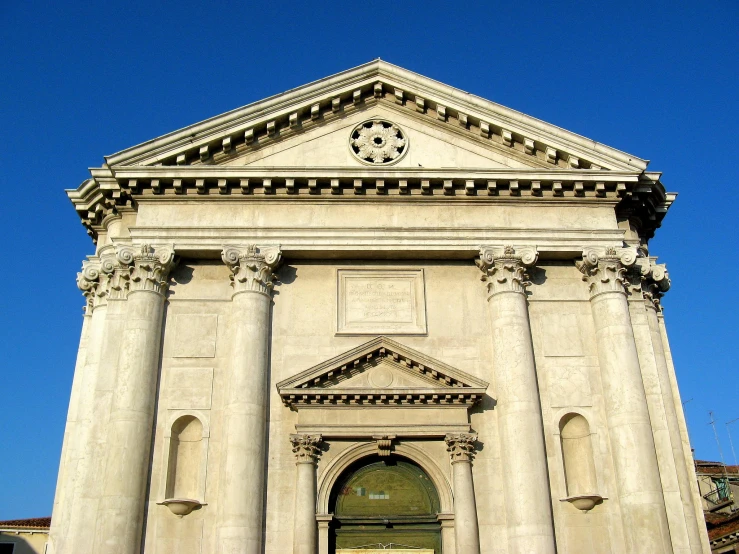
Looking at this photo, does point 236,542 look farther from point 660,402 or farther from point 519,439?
point 660,402

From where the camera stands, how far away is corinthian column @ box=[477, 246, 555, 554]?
17422 mm

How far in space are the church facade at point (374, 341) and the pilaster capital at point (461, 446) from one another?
0.05m

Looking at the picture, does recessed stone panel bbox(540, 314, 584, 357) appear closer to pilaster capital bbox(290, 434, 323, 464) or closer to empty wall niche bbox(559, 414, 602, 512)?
empty wall niche bbox(559, 414, 602, 512)

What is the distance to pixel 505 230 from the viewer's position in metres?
20.5

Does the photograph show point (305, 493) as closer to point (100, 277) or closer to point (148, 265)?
point (148, 265)

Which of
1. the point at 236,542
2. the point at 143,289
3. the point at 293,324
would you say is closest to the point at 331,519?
the point at 236,542

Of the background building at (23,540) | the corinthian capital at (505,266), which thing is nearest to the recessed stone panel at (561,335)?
the corinthian capital at (505,266)

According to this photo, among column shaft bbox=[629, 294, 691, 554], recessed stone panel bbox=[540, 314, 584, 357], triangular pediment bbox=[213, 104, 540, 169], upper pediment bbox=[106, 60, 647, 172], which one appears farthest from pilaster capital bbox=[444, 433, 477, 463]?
upper pediment bbox=[106, 60, 647, 172]

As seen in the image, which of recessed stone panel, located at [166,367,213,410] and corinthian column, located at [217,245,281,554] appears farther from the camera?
recessed stone panel, located at [166,367,213,410]

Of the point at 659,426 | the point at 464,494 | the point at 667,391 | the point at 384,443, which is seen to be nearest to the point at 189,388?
the point at 384,443

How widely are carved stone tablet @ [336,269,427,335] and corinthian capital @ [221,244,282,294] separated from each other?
6.06 feet

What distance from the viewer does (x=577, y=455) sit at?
744 inches

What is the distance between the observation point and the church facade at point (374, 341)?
17.8 metres

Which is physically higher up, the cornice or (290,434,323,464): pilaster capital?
the cornice
